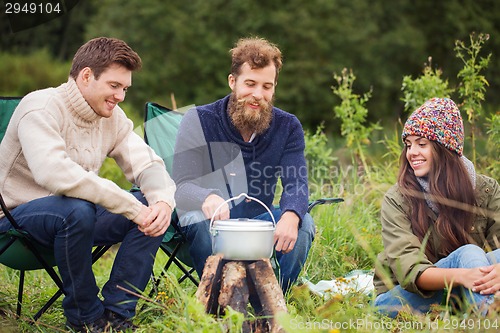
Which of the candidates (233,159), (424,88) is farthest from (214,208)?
(424,88)

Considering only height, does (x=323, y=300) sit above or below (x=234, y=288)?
below

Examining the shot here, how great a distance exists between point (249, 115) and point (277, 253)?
620mm

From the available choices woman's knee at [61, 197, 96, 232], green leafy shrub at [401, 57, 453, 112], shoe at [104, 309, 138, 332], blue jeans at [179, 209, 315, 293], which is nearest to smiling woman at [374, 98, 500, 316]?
blue jeans at [179, 209, 315, 293]

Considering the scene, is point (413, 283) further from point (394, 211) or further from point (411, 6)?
point (411, 6)

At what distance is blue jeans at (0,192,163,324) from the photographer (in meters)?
2.61

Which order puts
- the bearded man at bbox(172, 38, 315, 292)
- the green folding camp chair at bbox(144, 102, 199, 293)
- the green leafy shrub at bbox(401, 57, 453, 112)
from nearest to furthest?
the bearded man at bbox(172, 38, 315, 292) < the green folding camp chair at bbox(144, 102, 199, 293) < the green leafy shrub at bbox(401, 57, 453, 112)

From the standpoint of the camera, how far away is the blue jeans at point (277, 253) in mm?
2990

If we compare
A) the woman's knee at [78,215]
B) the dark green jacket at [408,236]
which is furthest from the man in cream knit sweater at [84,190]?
the dark green jacket at [408,236]

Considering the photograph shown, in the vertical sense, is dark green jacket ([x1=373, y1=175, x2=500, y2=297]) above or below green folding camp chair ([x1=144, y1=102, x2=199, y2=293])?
below

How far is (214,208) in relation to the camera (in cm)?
281

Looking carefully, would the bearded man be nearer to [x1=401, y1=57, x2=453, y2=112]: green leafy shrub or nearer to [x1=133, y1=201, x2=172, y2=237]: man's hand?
[x1=133, y1=201, x2=172, y2=237]: man's hand

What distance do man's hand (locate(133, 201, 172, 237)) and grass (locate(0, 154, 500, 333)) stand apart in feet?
0.64

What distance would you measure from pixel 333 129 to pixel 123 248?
9856 mm

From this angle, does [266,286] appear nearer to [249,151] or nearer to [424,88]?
[249,151]
